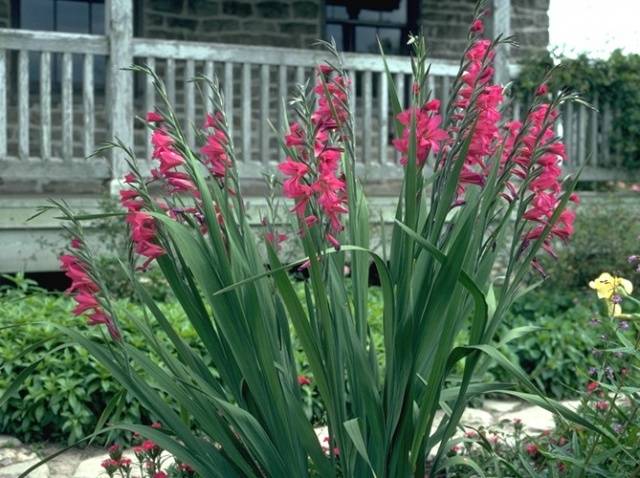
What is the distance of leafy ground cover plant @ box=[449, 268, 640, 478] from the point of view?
2520 mm

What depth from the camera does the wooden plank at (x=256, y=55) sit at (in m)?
7.20

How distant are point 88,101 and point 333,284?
16.7ft

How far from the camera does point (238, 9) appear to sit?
33.3ft

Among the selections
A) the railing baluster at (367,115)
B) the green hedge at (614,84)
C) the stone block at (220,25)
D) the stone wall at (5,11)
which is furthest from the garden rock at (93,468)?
the stone block at (220,25)

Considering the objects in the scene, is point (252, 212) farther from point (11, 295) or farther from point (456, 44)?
point (456, 44)

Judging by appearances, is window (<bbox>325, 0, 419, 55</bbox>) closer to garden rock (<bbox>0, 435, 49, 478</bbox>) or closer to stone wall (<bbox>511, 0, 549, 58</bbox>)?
stone wall (<bbox>511, 0, 549, 58</bbox>)

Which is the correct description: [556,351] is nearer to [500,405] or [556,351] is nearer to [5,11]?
[500,405]

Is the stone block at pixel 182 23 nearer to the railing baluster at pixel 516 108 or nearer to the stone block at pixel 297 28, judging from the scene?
the stone block at pixel 297 28

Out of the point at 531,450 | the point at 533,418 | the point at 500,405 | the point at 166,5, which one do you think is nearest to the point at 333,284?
the point at 531,450

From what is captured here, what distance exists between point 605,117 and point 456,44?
2.31 metres

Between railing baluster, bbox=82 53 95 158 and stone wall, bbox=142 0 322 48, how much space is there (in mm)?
2868

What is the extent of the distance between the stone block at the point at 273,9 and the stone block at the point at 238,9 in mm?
99

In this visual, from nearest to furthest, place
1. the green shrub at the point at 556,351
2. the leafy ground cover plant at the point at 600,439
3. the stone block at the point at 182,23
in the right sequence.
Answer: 1. the leafy ground cover plant at the point at 600,439
2. the green shrub at the point at 556,351
3. the stone block at the point at 182,23

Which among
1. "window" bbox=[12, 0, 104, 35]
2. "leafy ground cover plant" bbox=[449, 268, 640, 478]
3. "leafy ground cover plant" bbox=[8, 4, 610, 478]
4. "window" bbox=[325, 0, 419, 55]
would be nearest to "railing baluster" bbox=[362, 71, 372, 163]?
"window" bbox=[325, 0, 419, 55]
